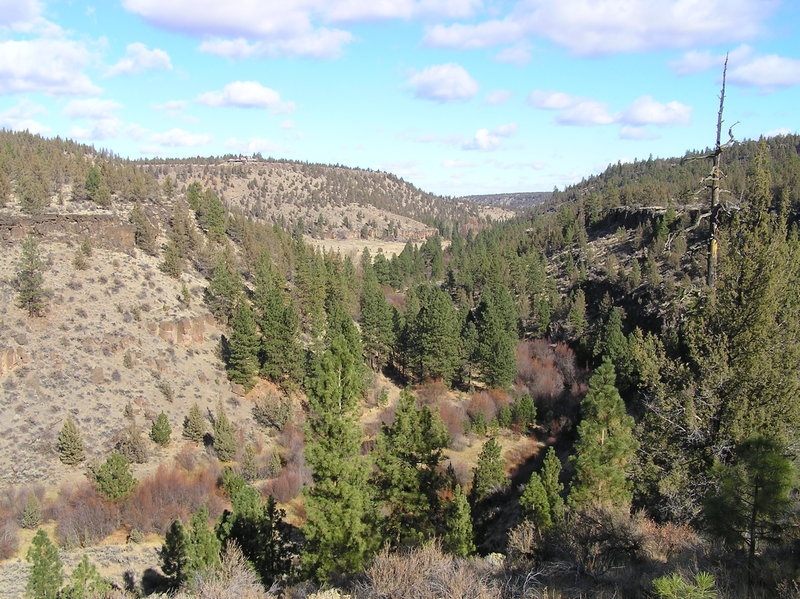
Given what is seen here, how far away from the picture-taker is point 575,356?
61.0 meters

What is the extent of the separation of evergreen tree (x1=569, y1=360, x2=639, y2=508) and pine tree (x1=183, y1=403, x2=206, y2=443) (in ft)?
84.1

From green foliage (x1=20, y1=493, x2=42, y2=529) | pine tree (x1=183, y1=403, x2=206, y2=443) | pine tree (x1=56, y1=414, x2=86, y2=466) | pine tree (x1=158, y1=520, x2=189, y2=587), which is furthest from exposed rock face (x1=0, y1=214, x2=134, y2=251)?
pine tree (x1=158, y1=520, x2=189, y2=587)

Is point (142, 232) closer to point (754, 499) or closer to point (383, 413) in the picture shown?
point (383, 413)

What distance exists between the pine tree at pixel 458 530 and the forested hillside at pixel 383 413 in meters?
0.15

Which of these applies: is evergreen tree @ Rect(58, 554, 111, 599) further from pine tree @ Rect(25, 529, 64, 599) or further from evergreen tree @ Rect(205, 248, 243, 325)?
evergreen tree @ Rect(205, 248, 243, 325)

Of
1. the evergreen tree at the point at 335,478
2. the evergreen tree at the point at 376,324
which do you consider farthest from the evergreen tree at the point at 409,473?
the evergreen tree at the point at 376,324

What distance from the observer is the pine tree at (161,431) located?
34812mm

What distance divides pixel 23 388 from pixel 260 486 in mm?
17124

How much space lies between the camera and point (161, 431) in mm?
34812

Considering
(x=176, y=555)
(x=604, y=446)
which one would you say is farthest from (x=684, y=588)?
(x=176, y=555)

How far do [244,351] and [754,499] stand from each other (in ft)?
128

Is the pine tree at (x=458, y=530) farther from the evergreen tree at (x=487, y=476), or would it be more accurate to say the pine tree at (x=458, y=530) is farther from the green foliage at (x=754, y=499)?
the green foliage at (x=754, y=499)

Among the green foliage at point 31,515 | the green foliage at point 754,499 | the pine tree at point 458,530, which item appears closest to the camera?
the green foliage at point 754,499

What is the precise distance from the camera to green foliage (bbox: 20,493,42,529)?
26.6 m
